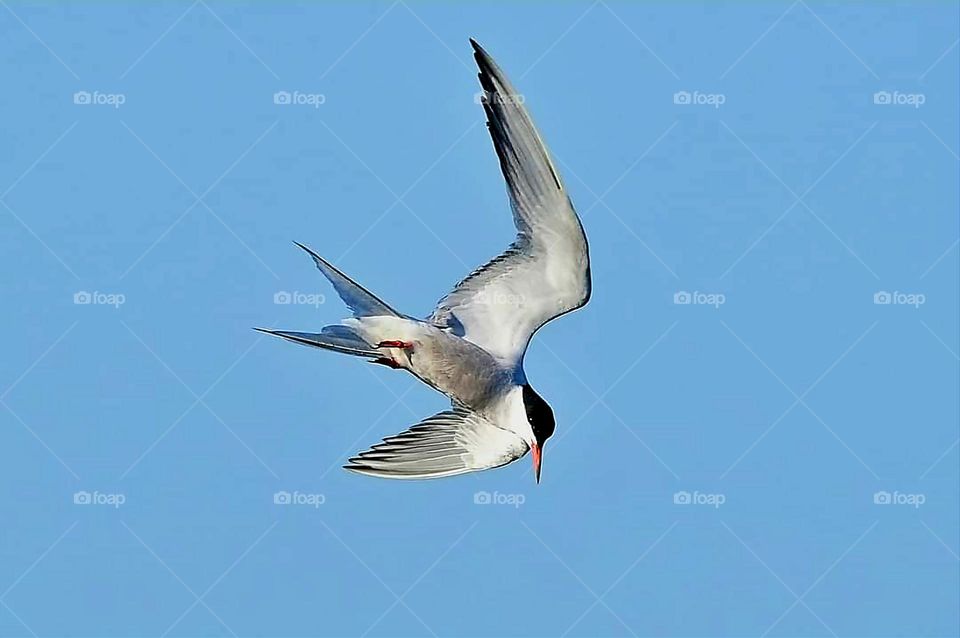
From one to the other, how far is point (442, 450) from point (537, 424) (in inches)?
30.5

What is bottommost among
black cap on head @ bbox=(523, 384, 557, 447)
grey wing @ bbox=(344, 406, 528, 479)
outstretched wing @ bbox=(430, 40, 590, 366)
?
grey wing @ bbox=(344, 406, 528, 479)

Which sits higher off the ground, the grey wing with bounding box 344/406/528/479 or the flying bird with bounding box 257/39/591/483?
the flying bird with bounding box 257/39/591/483

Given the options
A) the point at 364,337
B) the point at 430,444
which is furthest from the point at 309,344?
the point at 430,444

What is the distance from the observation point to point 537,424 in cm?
1000

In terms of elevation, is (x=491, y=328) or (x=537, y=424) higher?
(x=491, y=328)

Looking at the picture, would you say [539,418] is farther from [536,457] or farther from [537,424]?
[536,457]

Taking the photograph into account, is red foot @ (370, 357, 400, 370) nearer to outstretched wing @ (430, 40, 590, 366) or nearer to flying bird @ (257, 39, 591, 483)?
flying bird @ (257, 39, 591, 483)

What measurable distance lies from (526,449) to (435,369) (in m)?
0.67

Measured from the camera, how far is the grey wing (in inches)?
406

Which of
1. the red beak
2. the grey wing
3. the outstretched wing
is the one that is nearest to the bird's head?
the red beak

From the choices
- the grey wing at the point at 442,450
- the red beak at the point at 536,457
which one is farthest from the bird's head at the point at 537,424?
the grey wing at the point at 442,450

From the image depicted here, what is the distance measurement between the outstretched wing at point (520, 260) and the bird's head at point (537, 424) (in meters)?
0.49

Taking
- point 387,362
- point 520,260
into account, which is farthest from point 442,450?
point 520,260

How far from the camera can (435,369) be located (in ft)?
33.3
